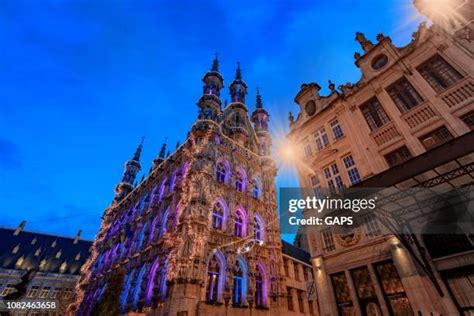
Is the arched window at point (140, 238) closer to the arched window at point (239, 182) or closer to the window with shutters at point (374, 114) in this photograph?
the arched window at point (239, 182)

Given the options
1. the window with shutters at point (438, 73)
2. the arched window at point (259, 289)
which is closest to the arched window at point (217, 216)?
the arched window at point (259, 289)

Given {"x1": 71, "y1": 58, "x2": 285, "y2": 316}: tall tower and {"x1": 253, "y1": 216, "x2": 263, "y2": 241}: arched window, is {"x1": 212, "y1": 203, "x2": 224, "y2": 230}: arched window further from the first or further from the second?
{"x1": 253, "y1": 216, "x2": 263, "y2": 241}: arched window

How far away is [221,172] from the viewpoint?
25609 mm

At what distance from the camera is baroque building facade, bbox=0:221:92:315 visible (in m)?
41.0

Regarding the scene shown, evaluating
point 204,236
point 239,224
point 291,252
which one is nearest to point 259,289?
point 239,224

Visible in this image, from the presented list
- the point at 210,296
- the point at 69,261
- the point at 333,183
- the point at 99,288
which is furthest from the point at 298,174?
the point at 69,261

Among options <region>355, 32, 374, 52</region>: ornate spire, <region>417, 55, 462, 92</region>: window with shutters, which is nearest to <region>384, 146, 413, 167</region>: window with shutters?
<region>417, 55, 462, 92</region>: window with shutters

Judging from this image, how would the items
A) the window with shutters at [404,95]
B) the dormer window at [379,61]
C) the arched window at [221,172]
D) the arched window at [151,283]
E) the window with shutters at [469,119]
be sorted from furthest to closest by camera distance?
the arched window at [221,172]
the arched window at [151,283]
the dormer window at [379,61]
the window with shutters at [404,95]
the window with shutters at [469,119]

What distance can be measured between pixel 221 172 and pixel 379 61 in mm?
17466

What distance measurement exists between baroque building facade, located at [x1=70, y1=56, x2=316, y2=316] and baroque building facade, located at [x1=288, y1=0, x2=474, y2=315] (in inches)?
340

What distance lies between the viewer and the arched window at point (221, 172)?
25209 millimetres

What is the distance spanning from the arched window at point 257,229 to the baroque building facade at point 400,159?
33.0 ft

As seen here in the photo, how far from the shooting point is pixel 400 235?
10109 mm

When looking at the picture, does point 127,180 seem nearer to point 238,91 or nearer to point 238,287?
point 238,91
